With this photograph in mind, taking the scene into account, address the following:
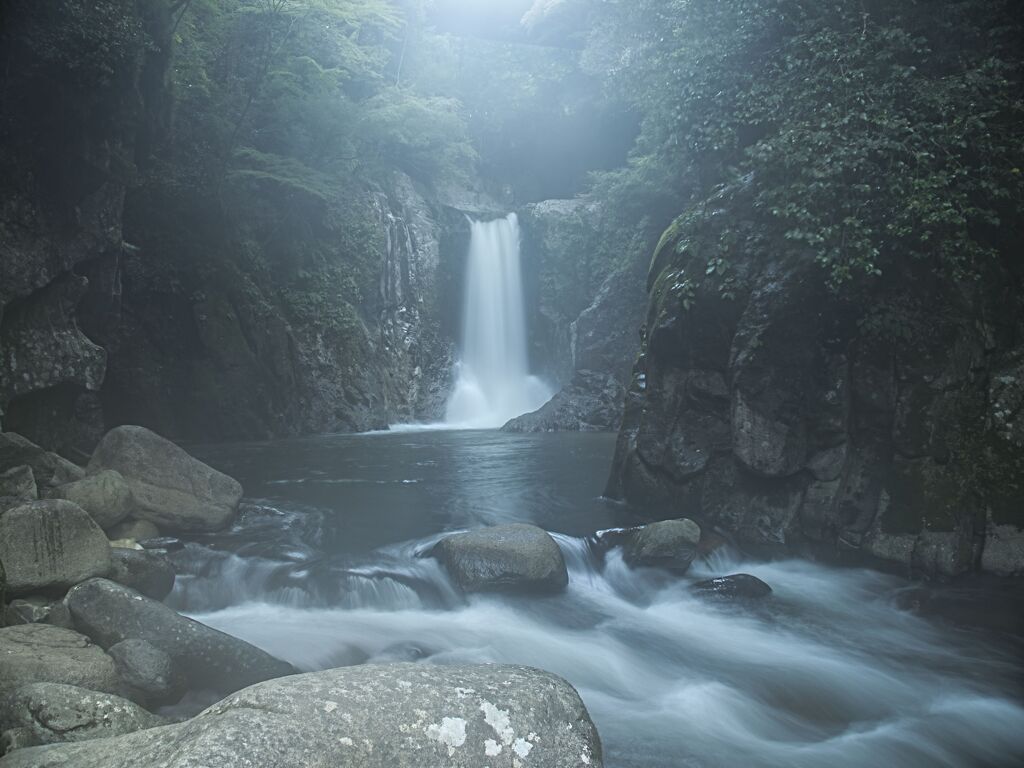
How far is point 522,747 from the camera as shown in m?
2.91

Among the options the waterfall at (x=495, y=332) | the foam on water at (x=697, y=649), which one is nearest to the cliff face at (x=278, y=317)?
the waterfall at (x=495, y=332)

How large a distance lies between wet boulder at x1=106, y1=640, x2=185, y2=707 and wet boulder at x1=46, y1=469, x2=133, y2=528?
3.27 meters

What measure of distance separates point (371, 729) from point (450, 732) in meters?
0.31

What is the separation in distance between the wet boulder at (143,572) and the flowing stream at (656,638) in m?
0.25

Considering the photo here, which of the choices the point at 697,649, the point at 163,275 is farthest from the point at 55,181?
the point at 697,649

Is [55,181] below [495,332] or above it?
above

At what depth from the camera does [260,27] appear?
22.2m

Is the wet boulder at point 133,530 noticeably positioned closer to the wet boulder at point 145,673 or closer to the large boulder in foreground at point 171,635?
the large boulder in foreground at point 171,635

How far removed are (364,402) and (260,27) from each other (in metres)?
11.8

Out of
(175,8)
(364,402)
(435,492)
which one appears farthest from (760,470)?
(364,402)

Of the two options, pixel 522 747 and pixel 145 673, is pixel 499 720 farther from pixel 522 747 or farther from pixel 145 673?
pixel 145 673

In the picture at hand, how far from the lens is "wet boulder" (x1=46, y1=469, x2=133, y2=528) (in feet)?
25.9

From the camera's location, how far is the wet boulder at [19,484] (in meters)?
7.64

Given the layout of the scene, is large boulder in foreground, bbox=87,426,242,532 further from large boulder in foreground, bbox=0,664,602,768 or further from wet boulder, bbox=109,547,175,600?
large boulder in foreground, bbox=0,664,602,768
